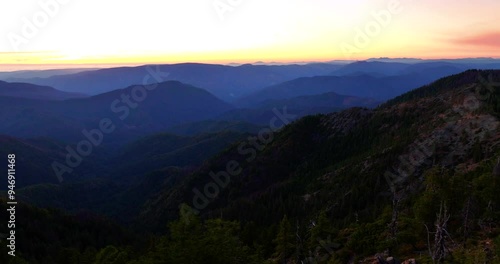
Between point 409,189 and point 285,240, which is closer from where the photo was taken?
point 285,240

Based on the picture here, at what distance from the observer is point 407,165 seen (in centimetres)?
13200

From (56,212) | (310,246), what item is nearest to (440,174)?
(310,246)

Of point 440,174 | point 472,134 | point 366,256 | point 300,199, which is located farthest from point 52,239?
point 472,134

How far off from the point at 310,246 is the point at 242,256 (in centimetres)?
3734

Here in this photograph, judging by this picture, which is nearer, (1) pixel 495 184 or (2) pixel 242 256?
(2) pixel 242 256

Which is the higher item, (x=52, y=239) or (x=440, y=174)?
(x=440, y=174)

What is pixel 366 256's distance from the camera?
1949 inches

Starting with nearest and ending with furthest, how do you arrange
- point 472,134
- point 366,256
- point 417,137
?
point 366,256
point 472,134
point 417,137

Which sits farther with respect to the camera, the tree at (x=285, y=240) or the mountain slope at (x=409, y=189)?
the tree at (x=285, y=240)

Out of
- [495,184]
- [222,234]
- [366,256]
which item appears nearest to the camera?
[222,234]

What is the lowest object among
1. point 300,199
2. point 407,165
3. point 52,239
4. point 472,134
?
point 52,239

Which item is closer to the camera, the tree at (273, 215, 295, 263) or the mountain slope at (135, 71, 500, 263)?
the mountain slope at (135, 71, 500, 263)

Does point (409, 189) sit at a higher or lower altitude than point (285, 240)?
lower

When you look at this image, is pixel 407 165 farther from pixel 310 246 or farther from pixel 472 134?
pixel 310 246
